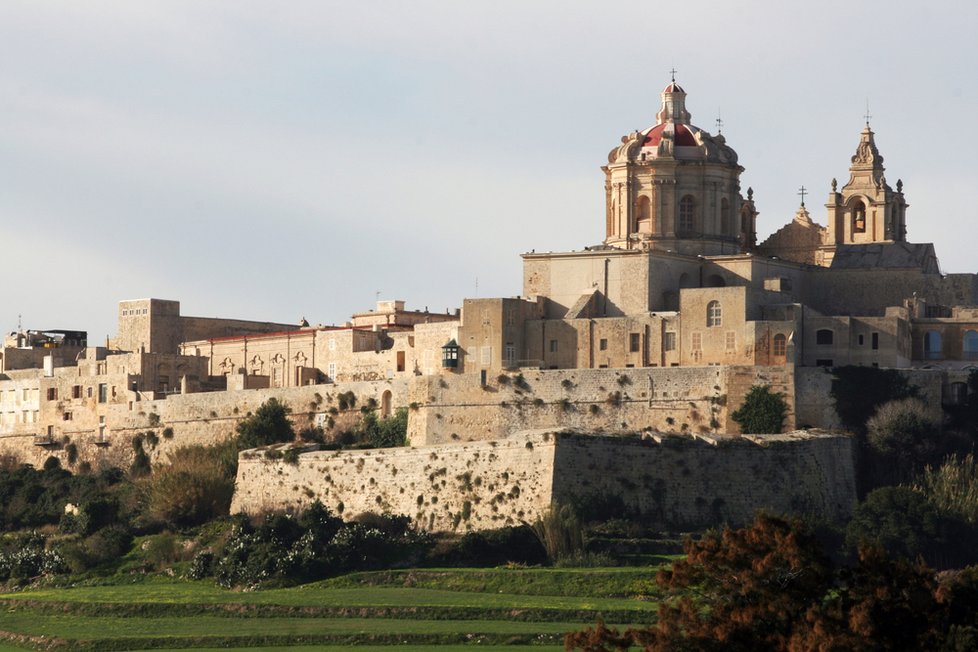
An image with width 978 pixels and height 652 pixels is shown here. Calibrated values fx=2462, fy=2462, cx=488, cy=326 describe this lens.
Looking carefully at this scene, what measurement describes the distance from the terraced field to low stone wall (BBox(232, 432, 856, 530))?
3.55 m

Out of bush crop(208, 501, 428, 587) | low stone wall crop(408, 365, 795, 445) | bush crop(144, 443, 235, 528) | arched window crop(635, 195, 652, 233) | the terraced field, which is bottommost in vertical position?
the terraced field

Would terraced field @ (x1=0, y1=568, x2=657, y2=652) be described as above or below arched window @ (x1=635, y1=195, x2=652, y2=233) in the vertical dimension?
below

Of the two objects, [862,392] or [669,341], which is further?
[669,341]

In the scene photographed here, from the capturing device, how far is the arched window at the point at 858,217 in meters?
72.9

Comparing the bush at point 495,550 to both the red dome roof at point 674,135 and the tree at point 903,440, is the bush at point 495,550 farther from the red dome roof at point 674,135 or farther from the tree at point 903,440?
the red dome roof at point 674,135

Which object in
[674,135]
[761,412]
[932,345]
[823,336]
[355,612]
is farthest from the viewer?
[674,135]

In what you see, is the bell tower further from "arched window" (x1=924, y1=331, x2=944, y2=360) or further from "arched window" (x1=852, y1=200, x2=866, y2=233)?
"arched window" (x1=924, y1=331, x2=944, y2=360)

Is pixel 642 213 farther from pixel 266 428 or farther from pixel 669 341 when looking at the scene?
pixel 266 428

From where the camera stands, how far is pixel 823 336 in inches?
2498

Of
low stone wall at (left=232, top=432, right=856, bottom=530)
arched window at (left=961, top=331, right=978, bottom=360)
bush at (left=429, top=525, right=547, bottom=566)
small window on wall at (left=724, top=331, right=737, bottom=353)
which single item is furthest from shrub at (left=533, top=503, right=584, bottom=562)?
arched window at (left=961, top=331, right=978, bottom=360)

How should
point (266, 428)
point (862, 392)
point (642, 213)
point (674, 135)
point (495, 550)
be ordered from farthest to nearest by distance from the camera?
point (674, 135)
point (642, 213)
point (266, 428)
point (862, 392)
point (495, 550)

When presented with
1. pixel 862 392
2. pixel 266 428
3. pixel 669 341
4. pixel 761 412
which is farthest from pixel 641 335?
pixel 266 428

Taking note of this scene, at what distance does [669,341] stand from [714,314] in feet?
4.73

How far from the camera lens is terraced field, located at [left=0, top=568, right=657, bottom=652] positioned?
50.8m
